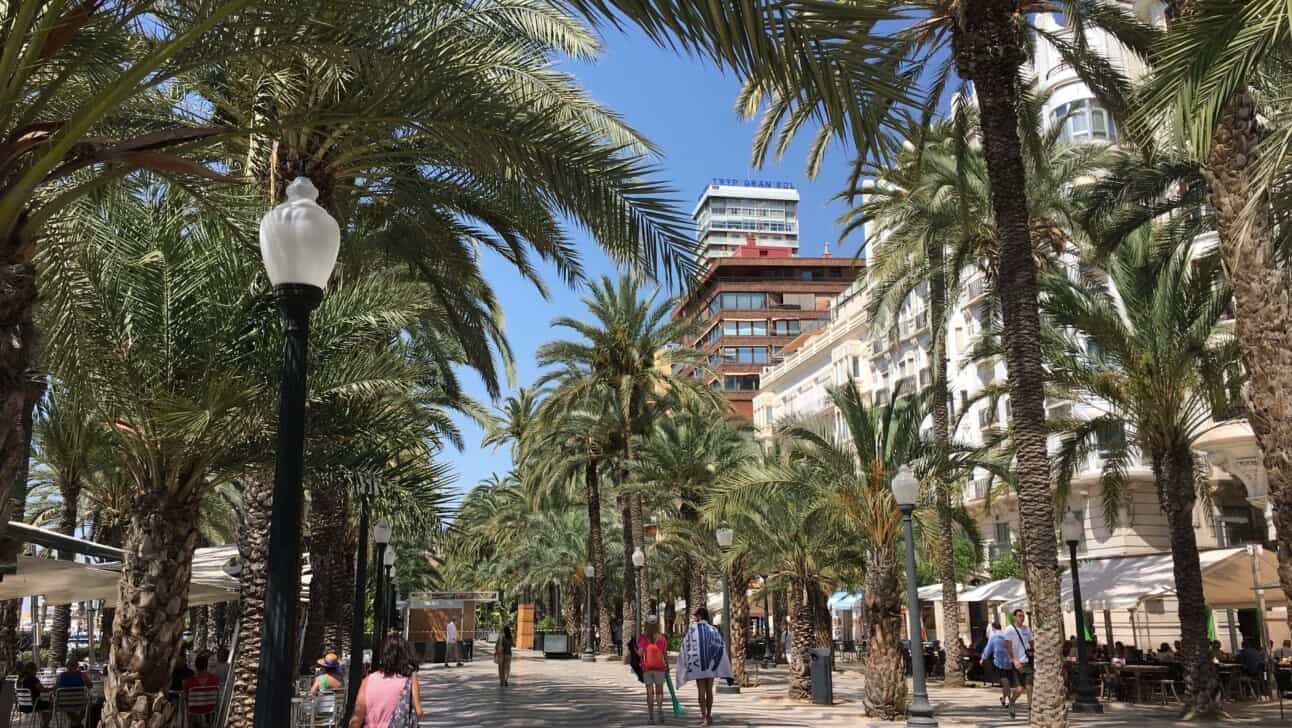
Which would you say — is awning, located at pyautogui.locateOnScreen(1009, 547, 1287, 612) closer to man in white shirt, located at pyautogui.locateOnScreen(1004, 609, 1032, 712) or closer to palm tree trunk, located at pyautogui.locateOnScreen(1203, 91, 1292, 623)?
man in white shirt, located at pyautogui.locateOnScreen(1004, 609, 1032, 712)

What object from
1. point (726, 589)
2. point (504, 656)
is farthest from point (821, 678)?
point (504, 656)

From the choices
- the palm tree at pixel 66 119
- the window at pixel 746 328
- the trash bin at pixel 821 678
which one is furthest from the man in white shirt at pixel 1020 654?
the window at pixel 746 328

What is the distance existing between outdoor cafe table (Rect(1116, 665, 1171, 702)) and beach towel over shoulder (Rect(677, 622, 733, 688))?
1012 centimetres

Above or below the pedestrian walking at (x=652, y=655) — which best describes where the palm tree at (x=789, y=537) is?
above

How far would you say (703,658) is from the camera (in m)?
14.9

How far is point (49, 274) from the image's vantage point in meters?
8.29

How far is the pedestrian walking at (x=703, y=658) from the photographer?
1498cm

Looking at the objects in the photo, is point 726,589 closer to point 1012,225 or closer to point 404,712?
point 1012,225

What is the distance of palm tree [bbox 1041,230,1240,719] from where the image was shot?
1802 centimetres

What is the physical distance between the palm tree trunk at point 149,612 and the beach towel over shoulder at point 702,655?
7.56 metres

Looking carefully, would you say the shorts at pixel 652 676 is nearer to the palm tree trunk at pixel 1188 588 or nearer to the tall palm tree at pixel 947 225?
the tall palm tree at pixel 947 225

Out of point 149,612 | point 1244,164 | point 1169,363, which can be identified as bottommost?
point 149,612

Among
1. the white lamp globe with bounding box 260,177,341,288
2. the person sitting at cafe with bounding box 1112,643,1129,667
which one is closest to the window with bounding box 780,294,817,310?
the person sitting at cafe with bounding box 1112,643,1129,667

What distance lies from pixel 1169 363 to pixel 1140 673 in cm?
665
